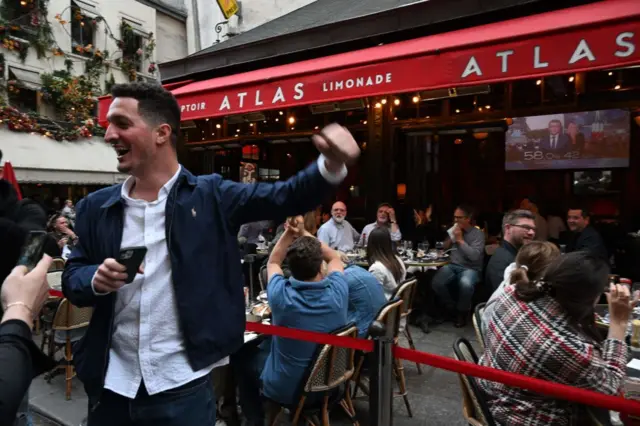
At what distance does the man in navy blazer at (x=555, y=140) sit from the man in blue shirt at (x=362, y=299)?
7358 mm

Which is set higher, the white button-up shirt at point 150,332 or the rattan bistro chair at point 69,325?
the white button-up shirt at point 150,332

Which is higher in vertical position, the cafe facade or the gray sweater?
the cafe facade

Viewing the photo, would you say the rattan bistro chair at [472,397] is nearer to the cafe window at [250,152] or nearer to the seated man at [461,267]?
the seated man at [461,267]

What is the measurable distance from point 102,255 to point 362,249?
5910mm

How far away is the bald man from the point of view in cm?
746

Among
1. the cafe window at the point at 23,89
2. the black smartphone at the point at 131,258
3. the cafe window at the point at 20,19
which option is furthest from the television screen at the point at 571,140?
the cafe window at the point at 20,19

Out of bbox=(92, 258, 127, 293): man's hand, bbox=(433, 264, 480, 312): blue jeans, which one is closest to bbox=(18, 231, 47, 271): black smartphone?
bbox=(92, 258, 127, 293): man's hand

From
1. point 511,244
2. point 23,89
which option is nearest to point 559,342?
point 511,244

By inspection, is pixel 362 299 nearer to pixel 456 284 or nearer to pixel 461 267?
pixel 456 284

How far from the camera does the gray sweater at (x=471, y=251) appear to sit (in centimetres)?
606

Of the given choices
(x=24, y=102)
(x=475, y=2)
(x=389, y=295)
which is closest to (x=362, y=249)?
(x=389, y=295)

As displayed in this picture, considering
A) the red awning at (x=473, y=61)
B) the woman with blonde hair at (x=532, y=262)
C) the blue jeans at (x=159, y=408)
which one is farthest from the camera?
the red awning at (x=473, y=61)

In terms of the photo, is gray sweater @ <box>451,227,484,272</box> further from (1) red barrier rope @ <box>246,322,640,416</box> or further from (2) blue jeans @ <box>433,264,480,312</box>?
(1) red barrier rope @ <box>246,322,640,416</box>

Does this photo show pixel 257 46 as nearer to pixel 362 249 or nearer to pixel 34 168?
pixel 362 249
